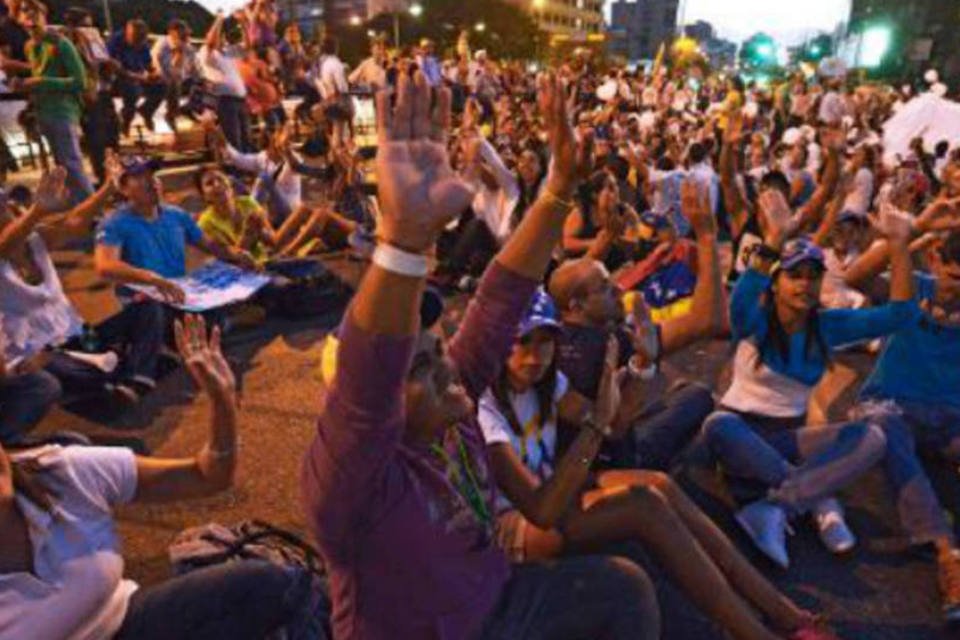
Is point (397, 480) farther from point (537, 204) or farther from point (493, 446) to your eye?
point (537, 204)

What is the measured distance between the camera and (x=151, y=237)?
564 cm

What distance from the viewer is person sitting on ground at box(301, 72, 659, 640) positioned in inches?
56.6

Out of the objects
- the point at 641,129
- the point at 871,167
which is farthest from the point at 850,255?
the point at 641,129

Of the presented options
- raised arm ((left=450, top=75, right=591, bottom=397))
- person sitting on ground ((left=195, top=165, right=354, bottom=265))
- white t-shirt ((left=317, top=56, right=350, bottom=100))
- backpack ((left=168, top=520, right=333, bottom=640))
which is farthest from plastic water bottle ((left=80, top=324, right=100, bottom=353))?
white t-shirt ((left=317, top=56, right=350, bottom=100))

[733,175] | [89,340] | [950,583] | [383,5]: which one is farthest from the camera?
[383,5]

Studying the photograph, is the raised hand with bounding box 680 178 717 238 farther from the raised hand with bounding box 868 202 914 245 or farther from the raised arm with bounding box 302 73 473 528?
the raised arm with bounding box 302 73 473 528

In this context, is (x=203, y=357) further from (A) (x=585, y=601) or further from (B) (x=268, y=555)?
(A) (x=585, y=601)

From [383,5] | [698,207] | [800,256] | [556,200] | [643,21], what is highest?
[643,21]

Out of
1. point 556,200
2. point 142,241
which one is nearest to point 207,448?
point 556,200

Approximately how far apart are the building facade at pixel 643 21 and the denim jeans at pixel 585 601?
494 ft

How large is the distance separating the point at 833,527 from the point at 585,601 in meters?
1.86

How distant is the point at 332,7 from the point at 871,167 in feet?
218

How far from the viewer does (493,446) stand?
2.63 meters

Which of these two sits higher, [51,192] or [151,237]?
[51,192]
